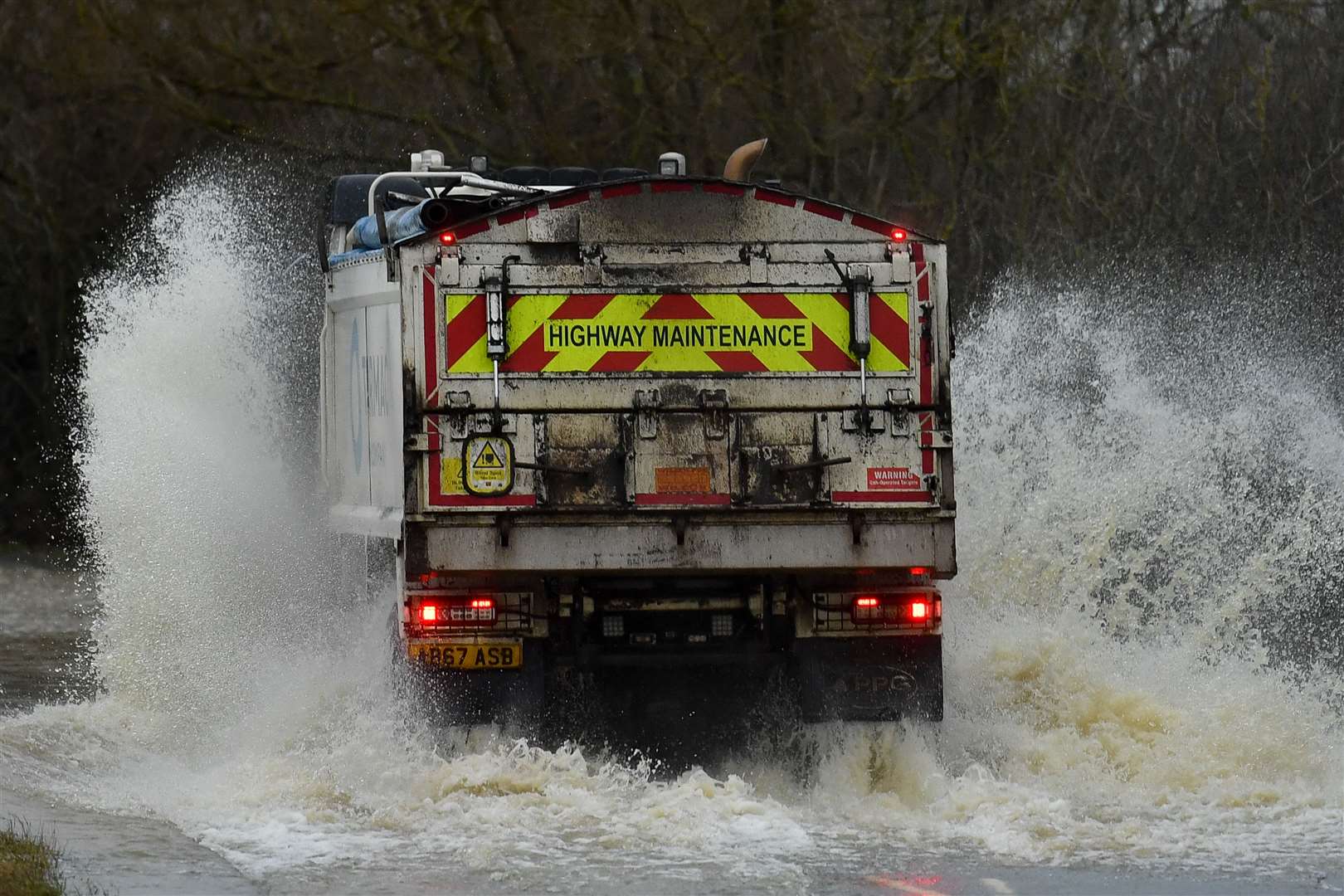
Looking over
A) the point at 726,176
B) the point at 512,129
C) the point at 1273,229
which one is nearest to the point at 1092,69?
the point at 1273,229

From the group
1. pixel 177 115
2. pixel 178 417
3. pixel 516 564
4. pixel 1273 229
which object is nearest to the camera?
pixel 516 564

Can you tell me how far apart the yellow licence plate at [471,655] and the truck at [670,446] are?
1cm

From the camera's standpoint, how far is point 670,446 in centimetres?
959

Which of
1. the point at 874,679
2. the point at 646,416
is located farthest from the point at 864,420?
the point at 874,679

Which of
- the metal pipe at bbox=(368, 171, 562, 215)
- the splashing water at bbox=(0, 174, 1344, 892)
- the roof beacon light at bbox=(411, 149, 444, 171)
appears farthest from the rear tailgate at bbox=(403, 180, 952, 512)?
the roof beacon light at bbox=(411, 149, 444, 171)

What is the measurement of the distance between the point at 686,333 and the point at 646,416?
0.42 metres

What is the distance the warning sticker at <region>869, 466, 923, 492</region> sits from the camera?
960cm

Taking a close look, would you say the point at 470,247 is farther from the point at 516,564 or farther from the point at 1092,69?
the point at 1092,69

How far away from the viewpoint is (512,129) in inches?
874

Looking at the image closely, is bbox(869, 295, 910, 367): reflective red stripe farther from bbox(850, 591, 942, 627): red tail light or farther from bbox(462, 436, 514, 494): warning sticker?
bbox(462, 436, 514, 494): warning sticker

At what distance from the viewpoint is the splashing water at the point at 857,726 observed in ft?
28.4

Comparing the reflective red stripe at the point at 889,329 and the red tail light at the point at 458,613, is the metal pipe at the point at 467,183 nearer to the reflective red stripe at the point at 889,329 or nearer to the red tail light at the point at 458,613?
the reflective red stripe at the point at 889,329

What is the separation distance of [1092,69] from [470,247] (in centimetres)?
1335

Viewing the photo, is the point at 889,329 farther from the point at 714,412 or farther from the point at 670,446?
the point at 670,446
